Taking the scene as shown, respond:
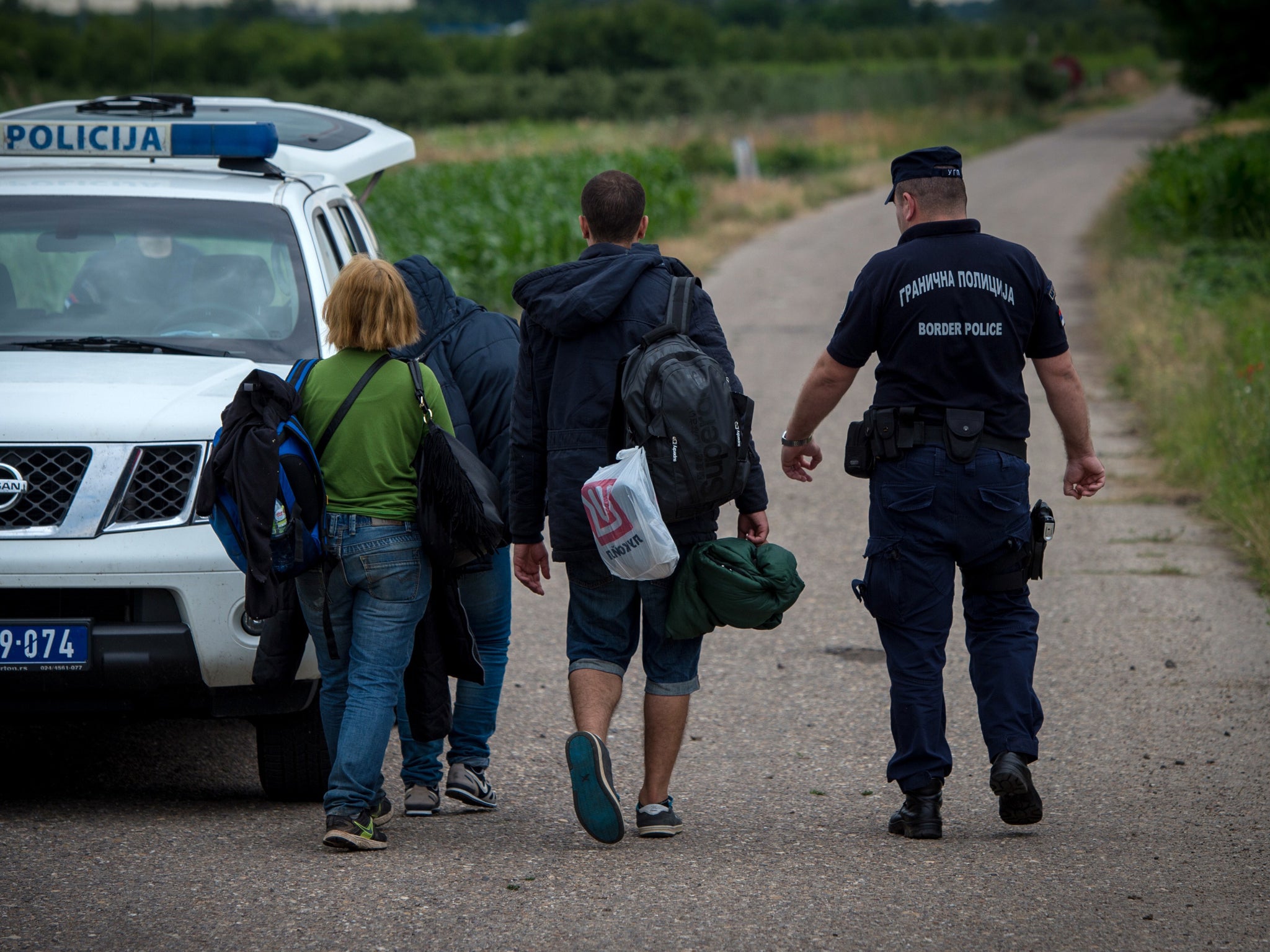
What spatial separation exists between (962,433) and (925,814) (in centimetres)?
113

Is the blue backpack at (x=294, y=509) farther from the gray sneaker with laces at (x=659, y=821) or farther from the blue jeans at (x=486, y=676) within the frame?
the gray sneaker with laces at (x=659, y=821)

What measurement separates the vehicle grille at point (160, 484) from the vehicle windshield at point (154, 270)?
973mm

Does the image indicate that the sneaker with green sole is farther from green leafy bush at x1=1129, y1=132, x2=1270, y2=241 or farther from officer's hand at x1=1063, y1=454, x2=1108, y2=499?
green leafy bush at x1=1129, y1=132, x2=1270, y2=241

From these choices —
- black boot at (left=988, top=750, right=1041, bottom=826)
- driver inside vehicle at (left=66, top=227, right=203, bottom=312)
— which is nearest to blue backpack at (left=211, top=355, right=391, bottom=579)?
driver inside vehicle at (left=66, top=227, right=203, bottom=312)

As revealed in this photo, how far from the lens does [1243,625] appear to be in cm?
678

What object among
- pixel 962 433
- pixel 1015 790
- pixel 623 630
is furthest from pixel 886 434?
pixel 1015 790

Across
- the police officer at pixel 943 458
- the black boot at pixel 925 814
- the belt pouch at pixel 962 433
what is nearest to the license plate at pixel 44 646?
the police officer at pixel 943 458

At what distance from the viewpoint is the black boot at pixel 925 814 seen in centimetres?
438

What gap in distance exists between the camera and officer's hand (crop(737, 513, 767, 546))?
4293 millimetres

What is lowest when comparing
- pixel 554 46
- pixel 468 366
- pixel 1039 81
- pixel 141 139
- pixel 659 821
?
pixel 659 821

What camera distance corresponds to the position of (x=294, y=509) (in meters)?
4.10

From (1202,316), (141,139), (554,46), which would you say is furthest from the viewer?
(554,46)

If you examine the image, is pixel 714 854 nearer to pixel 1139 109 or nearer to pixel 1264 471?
pixel 1264 471

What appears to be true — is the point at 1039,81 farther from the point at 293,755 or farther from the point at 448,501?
the point at 448,501
